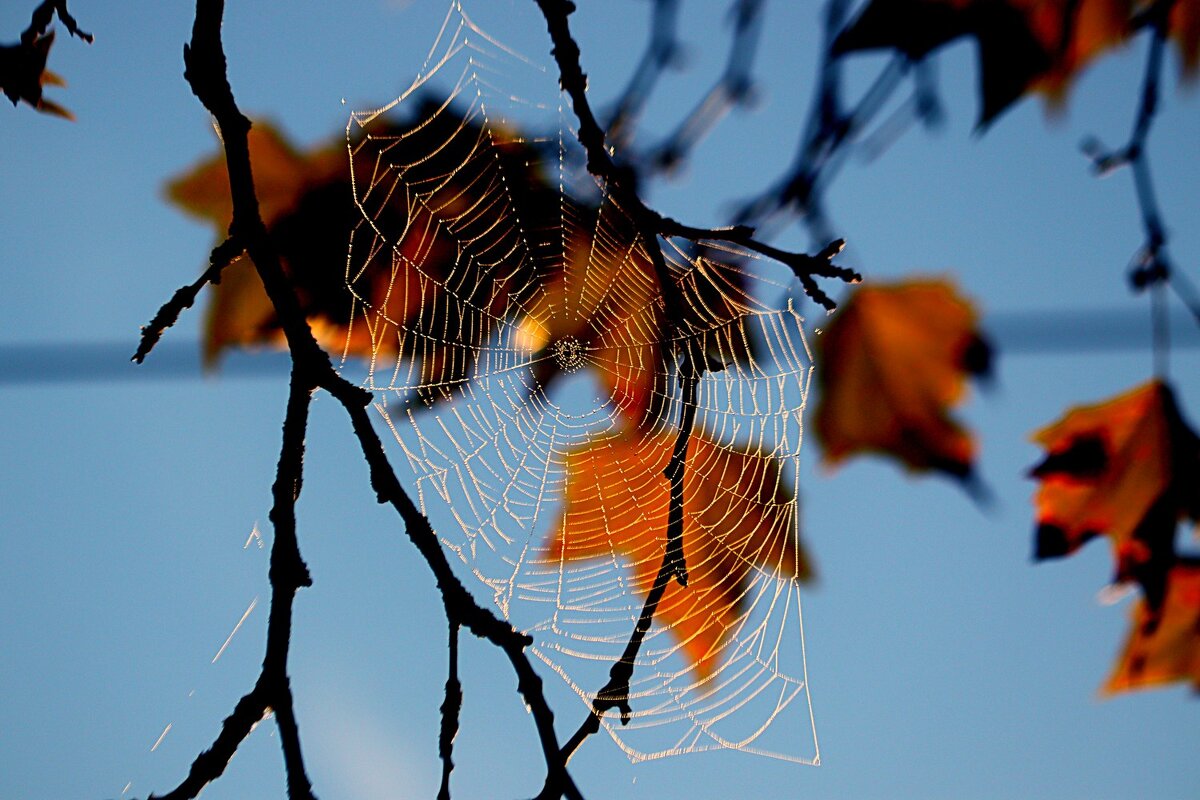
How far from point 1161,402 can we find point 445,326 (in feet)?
6.89

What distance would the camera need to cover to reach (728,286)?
103 inches

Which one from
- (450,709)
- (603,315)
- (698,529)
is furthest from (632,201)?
(603,315)

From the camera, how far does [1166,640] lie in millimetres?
1921

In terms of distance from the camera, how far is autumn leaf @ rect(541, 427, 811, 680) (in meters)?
2.25

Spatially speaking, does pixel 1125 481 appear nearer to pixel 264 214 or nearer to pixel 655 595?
pixel 655 595

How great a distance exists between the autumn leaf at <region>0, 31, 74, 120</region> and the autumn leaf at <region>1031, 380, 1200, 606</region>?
2.16 m

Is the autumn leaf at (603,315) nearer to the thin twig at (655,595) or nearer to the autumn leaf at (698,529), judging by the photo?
the autumn leaf at (698,529)

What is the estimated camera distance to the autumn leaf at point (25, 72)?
176 centimetres

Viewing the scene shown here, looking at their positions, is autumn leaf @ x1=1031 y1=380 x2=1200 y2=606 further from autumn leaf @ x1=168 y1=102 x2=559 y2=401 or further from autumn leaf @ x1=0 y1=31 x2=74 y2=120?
autumn leaf @ x1=0 y1=31 x2=74 y2=120

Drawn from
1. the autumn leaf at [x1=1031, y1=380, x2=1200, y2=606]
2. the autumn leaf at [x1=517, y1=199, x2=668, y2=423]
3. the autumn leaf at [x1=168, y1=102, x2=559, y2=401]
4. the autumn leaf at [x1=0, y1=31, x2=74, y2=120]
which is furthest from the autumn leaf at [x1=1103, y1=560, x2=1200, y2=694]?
the autumn leaf at [x1=0, y1=31, x2=74, y2=120]

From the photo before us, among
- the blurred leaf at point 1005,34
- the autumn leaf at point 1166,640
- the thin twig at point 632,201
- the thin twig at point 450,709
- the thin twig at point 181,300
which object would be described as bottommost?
the thin twig at point 450,709

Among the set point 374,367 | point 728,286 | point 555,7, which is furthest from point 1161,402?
point 374,367

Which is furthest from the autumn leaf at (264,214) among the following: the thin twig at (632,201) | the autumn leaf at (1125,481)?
the autumn leaf at (1125,481)

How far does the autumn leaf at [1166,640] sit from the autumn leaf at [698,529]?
70cm
